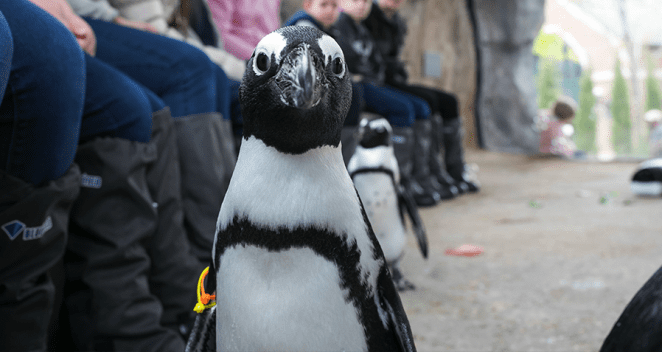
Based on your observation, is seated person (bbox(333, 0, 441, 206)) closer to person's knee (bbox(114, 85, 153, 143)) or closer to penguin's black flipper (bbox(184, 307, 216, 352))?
person's knee (bbox(114, 85, 153, 143))

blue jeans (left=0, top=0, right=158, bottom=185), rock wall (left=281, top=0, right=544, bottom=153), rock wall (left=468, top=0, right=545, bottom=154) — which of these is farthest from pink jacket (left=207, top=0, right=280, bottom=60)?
rock wall (left=468, top=0, right=545, bottom=154)

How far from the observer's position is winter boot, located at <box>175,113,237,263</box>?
1418 millimetres

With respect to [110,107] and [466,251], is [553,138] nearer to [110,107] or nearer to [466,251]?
[466,251]

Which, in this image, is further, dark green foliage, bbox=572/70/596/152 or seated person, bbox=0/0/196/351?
dark green foliage, bbox=572/70/596/152

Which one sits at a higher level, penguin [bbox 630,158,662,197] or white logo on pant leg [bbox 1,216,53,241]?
white logo on pant leg [bbox 1,216,53,241]

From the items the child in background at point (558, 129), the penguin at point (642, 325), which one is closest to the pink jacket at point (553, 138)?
the child in background at point (558, 129)

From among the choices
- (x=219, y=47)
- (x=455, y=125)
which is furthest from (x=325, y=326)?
(x=455, y=125)

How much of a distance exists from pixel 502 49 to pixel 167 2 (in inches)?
242

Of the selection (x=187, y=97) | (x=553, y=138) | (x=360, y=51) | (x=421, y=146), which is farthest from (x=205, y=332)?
(x=553, y=138)

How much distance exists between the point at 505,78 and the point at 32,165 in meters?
6.96

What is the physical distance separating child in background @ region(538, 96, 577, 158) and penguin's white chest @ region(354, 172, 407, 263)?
5.56m

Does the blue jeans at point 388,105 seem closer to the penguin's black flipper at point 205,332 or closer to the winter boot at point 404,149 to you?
the winter boot at point 404,149

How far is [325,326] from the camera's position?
62cm

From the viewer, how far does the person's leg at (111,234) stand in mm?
996
